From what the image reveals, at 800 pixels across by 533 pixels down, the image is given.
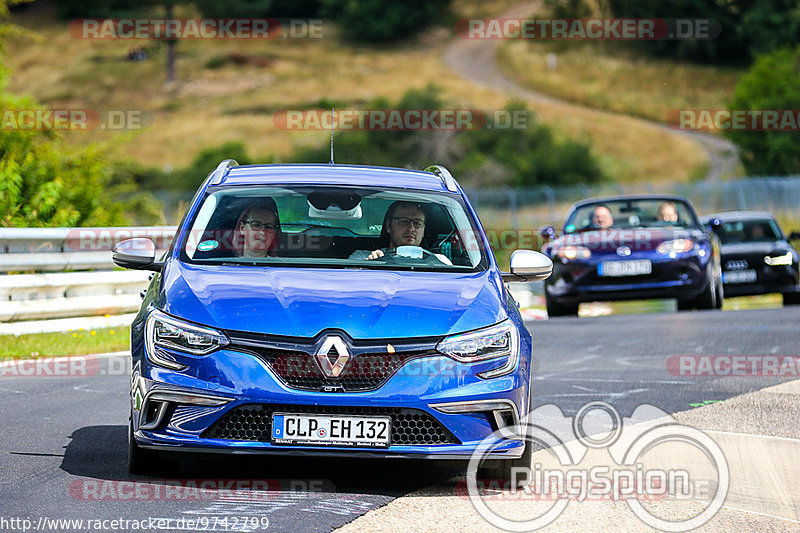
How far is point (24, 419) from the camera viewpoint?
881 cm

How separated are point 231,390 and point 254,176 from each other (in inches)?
82.7

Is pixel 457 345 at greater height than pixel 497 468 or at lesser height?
greater

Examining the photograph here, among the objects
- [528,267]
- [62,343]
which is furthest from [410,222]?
[62,343]

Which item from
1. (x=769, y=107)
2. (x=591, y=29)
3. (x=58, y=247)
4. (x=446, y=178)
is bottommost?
(x=58, y=247)

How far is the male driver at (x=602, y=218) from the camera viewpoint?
59.3 feet

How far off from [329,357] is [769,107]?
5658cm

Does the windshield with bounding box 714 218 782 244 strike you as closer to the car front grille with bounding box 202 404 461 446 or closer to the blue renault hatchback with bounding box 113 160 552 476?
the blue renault hatchback with bounding box 113 160 552 476

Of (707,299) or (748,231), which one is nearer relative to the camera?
(707,299)

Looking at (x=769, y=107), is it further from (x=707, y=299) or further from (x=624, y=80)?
(x=707, y=299)

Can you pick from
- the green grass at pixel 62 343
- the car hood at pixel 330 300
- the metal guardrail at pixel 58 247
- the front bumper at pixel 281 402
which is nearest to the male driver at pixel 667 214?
the metal guardrail at pixel 58 247

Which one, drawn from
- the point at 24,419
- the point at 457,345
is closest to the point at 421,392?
the point at 457,345

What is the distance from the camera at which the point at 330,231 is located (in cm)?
823

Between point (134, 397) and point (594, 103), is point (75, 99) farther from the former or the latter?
point (134, 397)

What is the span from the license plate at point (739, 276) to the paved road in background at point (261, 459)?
6.10 metres
